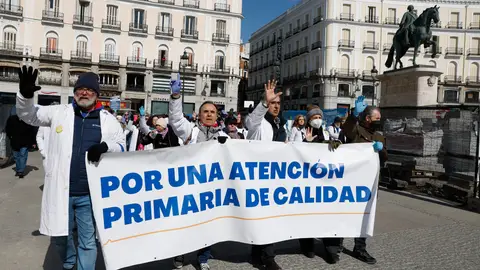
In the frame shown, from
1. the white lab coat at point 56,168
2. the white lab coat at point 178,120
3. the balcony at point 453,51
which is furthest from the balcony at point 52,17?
the balcony at point 453,51

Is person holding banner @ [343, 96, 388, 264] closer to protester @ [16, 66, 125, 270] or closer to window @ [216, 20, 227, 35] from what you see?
protester @ [16, 66, 125, 270]

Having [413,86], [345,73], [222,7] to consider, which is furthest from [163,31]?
[413,86]

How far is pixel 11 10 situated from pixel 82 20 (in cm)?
632

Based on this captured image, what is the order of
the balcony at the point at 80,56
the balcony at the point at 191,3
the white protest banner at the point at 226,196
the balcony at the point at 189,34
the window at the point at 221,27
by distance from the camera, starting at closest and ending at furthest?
the white protest banner at the point at 226,196 → the balcony at the point at 80,56 → the balcony at the point at 191,3 → the balcony at the point at 189,34 → the window at the point at 221,27

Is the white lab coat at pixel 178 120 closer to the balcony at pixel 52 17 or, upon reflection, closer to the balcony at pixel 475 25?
the balcony at pixel 52 17

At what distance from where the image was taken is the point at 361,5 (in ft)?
159

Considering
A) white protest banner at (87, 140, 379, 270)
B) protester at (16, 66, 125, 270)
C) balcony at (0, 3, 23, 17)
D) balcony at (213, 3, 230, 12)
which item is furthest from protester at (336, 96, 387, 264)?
balcony at (0, 3, 23, 17)

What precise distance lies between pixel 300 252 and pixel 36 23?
41280 mm

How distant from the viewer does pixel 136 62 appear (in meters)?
41.5

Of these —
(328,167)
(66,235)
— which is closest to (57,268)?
(66,235)

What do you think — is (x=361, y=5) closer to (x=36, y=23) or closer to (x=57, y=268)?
(x=36, y=23)

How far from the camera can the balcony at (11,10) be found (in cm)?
3700

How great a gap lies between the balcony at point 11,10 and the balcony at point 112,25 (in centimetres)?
753

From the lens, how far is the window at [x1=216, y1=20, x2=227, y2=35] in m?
43.9
